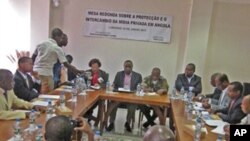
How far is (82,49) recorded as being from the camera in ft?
21.1

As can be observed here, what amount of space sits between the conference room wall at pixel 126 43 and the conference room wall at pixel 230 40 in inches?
21.8

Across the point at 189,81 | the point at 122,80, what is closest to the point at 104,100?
the point at 122,80

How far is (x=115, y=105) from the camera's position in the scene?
15.2 ft

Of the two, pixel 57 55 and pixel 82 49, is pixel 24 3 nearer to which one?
pixel 82 49

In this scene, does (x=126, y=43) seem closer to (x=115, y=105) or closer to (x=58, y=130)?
(x=115, y=105)

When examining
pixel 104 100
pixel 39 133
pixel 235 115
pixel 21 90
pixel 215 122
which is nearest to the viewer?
pixel 39 133

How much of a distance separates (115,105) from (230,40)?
2.82 metres

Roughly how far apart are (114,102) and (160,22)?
229 cm

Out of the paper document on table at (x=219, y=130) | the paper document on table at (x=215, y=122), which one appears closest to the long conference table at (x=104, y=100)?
the paper document on table at (x=215, y=122)

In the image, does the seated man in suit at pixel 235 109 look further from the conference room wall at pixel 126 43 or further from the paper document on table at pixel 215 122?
the conference room wall at pixel 126 43

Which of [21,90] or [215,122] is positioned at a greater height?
[21,90]

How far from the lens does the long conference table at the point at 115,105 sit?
281 centimetres

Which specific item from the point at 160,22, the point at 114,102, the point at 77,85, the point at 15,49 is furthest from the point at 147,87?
the point at 15,49

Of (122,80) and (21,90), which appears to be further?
(122,80)
